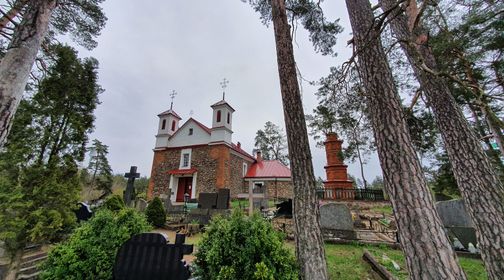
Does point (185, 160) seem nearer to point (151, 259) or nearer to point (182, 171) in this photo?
point (182, 171)

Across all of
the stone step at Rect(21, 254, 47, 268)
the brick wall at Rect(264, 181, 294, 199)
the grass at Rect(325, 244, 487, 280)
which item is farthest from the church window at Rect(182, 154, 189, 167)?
the grass at Rect(325, 244, 487, 280)

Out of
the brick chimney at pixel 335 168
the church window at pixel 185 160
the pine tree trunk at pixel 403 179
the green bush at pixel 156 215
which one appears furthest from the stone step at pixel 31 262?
the brick chimney at pixel 335 168

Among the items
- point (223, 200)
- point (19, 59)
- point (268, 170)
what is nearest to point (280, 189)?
point (268, 170)

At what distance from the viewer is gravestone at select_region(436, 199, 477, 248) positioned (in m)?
4.80

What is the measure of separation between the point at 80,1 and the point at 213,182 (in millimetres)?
13099

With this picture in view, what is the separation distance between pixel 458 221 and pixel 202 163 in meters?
14.9

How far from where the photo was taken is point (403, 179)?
2270 mm

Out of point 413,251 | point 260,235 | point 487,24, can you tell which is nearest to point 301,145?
point 260,235

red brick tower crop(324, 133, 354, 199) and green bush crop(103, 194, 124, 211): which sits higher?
red brick tower crop(324, 133, 354, 199)

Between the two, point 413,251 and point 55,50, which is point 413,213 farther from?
point 55,50

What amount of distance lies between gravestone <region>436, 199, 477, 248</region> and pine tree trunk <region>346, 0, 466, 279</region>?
446 cm

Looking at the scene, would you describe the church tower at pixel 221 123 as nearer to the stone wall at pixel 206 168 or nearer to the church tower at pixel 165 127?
the stone wall at pixel 206 168

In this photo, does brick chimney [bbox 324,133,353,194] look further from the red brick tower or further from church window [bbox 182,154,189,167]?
church window [bbox 182,154,189,167]

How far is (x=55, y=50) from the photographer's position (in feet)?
14.4
